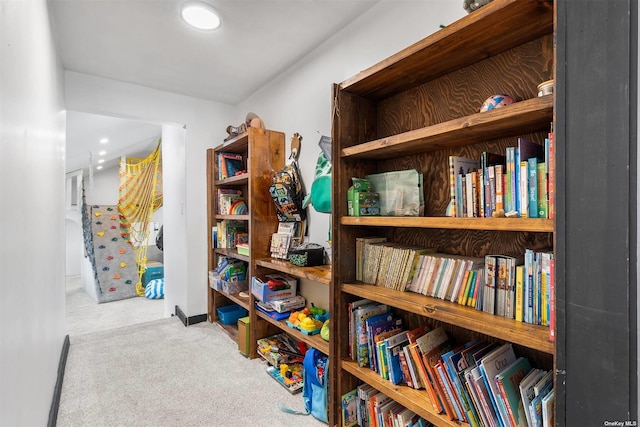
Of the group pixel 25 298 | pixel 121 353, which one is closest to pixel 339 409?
pixel 25 298

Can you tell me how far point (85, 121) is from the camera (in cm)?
418

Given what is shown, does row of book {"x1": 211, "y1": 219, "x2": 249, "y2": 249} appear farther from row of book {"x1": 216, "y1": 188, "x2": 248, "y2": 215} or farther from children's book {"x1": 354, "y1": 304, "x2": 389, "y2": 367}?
children's book {"x1": 354, "y1": 304, "x2": 389, "y2": 367}

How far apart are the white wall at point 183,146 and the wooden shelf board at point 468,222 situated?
218 cm

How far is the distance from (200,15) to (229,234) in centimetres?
184

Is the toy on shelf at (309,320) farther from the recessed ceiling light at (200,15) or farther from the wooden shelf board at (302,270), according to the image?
the recessed ceiling light at (200,15)

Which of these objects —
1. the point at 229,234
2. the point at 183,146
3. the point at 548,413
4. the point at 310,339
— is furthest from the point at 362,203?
the point at 183,146

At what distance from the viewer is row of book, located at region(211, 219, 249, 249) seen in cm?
308

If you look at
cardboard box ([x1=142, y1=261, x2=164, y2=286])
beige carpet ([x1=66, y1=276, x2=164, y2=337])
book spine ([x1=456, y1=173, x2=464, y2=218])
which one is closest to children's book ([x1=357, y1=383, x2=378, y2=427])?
book spine ([x1=456, y1=173, x2=464, y2=218])

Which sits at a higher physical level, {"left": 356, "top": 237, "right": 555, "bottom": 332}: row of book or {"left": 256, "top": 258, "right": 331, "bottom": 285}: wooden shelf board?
{"left": 356, "top": 237, "right": 555, "bottom": 332}: row of book

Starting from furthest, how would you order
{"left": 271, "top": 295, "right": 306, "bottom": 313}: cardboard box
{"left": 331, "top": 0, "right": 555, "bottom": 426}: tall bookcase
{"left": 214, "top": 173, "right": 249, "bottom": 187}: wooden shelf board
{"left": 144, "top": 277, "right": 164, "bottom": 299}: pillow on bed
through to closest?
{"left": 144, "top": 277, "right": 164, "bottom": 299}: pillow on bed
{"left": 214, "top": 173, "right": 249, "bottom": 187}: wooden shelf board
{"left": 271, "top": 295, "right": 306, "bottom": 313}: cardboard box
{"left": 331, "top": 0, "right": 555, "bottom": 426}: tall bookcase

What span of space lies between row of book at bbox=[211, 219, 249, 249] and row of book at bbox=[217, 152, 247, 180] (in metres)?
0.46

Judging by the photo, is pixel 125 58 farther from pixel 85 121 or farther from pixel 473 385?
pixel 473 385

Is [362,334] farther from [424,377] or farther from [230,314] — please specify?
[230,314]

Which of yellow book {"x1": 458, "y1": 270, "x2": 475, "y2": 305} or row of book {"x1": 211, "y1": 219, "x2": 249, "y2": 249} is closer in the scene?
yellow book {"x1": 458, "y1": 270, "x2": 475, "y2": 305}
